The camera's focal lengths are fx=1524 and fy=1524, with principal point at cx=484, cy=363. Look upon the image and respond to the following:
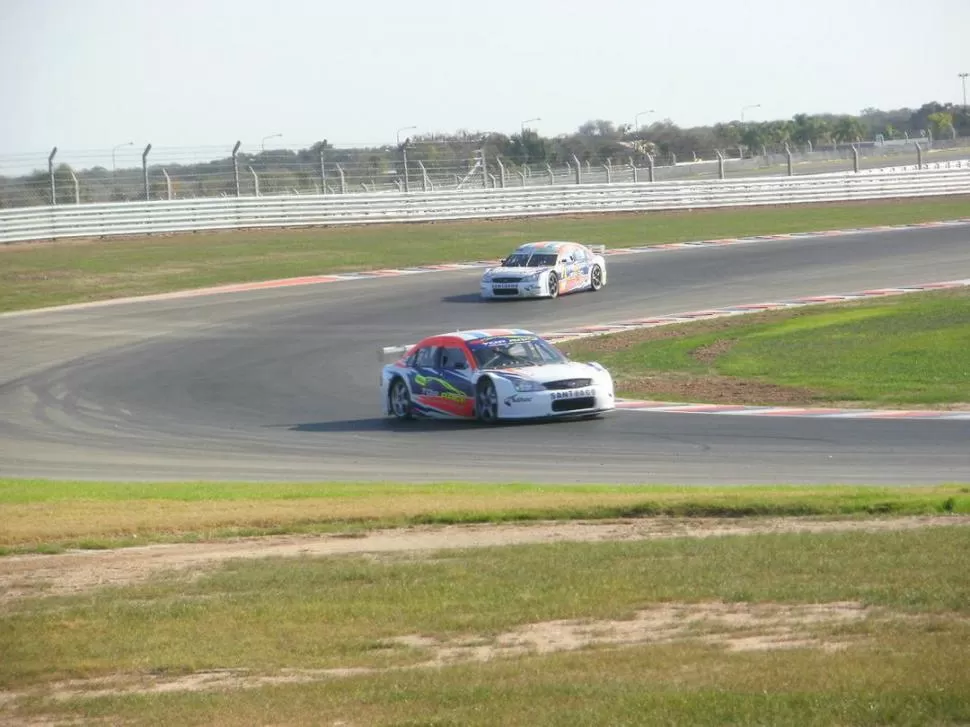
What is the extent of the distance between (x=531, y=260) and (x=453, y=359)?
557 inches

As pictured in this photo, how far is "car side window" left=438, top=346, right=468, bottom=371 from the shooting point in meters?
21.7

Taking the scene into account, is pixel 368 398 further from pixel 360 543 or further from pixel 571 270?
pixel 571 270

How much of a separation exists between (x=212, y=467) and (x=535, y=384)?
4.87 m

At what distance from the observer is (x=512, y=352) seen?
21.6 m

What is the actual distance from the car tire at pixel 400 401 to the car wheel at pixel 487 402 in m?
1.14

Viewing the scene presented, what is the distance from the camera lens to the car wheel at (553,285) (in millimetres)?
35463

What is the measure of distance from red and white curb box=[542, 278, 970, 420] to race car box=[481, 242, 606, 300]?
412 cm

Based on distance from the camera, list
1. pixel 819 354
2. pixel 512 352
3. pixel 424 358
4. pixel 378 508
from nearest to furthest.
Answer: pixel 378 508, pixel 512 352, pixel 424 358, pixel 819 354

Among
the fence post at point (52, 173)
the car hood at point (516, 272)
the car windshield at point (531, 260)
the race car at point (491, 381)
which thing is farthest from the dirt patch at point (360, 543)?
the fence post at point (52, 173)

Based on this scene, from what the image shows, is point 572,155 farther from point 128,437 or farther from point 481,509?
point 481,509

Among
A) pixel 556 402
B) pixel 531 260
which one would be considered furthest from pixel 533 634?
pixel 531 260

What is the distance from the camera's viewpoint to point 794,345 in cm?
2647

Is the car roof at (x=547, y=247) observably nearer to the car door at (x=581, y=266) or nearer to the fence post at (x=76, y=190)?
the car door at (x=581, y=266)

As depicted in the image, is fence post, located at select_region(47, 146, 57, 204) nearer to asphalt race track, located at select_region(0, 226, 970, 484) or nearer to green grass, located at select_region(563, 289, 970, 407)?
asphalt race track, located at select_region(0, 226, 970, 484)
